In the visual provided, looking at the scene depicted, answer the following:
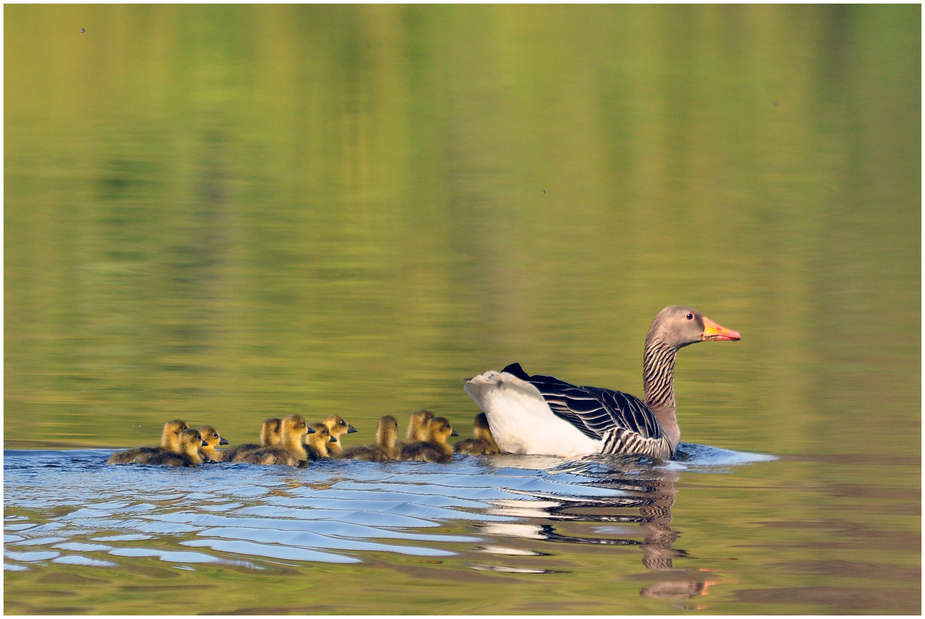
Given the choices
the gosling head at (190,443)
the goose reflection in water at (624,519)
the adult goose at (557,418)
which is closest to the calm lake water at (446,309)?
the goose reflection in water at (624,519)

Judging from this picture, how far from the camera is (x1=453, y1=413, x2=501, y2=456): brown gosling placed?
1055cm

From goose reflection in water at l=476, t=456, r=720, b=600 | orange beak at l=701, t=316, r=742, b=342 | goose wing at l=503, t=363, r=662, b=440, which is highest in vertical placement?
orange beak at l=701, t=316, r=742, b=342

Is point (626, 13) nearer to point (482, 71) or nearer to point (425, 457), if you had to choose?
point (482, 71)

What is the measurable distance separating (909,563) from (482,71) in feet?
95.7

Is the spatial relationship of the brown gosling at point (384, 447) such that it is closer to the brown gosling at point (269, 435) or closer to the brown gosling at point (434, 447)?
the brown gosling at point (434, 447)

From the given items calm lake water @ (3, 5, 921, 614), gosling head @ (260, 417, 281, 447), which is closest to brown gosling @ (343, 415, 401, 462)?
calm lake water @ (3, 5, 921, 614)

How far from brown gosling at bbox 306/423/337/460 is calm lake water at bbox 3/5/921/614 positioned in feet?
1.38

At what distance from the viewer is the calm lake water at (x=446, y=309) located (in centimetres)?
725

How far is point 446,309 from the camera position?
50.1ft

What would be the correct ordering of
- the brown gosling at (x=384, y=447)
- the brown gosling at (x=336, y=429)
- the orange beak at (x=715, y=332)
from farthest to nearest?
the orange beak at (x=715, y=332)
the brown gosling at (x=336, y=429)
the brown gosling at (x=384, y=447)

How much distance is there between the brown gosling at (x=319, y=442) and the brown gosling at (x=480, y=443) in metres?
1.08

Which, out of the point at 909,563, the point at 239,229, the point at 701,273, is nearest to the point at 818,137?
the point at 701,273

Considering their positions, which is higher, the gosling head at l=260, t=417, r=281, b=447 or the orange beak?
the orange beak

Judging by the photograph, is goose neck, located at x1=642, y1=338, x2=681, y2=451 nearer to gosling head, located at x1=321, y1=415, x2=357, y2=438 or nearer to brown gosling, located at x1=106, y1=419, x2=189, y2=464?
gosling head, located at x1=321, y1=415, x2=357, y2=438
